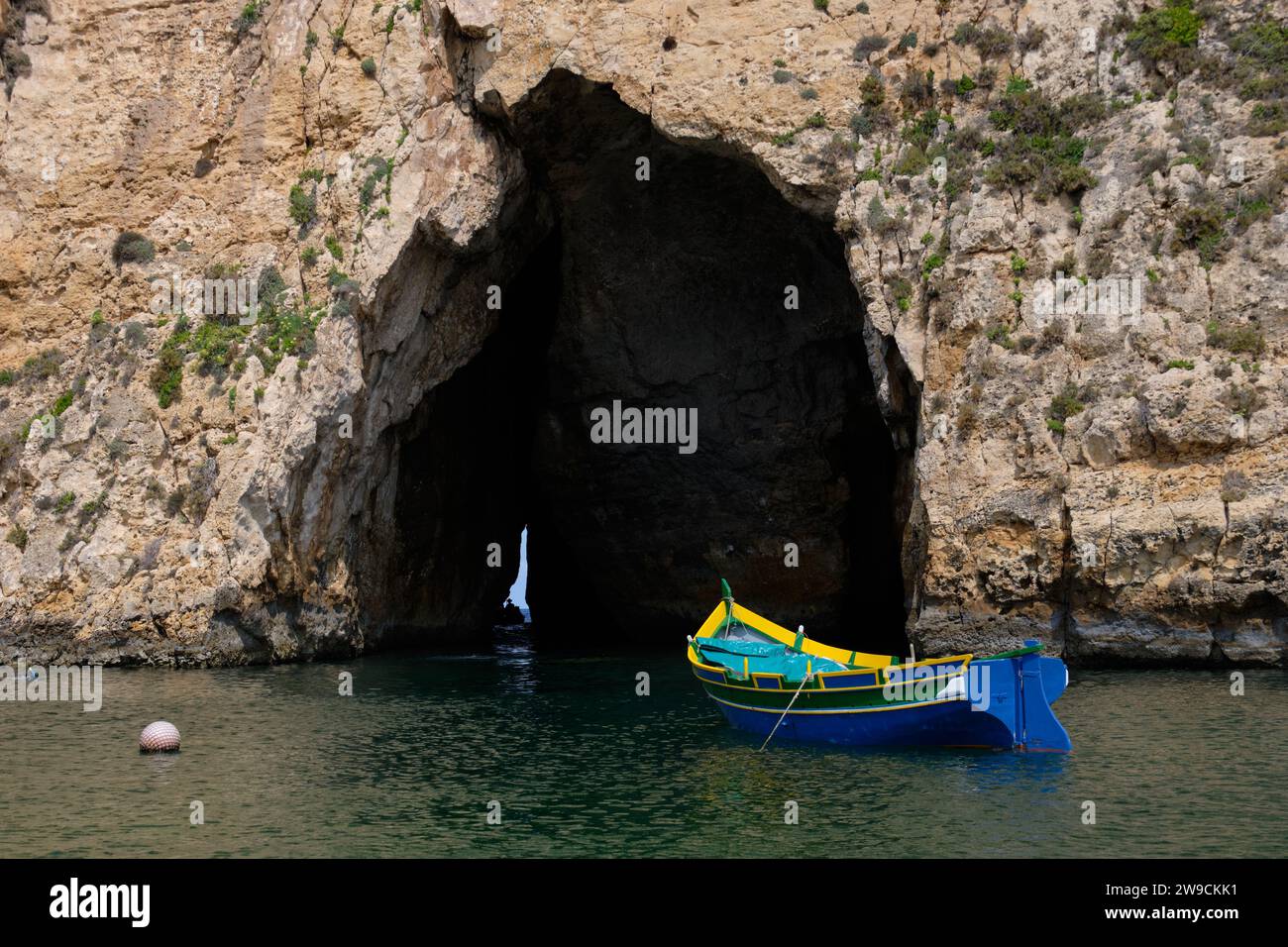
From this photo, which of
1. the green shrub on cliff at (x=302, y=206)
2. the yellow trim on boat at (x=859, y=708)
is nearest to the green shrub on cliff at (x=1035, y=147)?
the yellow trim on boat at (x=859, y=708)

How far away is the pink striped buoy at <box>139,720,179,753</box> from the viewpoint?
20.2 metres

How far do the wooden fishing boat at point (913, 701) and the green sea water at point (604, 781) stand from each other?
0.40 m

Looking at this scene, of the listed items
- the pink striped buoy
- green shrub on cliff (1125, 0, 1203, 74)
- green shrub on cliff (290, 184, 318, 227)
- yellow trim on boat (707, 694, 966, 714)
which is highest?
green shrub on cliff (1125, 0, 1203, 74)

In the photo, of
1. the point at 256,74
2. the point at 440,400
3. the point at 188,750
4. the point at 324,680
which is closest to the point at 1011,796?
the point at 188,750

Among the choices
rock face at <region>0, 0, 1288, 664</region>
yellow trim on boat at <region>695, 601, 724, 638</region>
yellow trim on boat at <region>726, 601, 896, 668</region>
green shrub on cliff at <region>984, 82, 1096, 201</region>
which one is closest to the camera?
yellow trim on boat at <region>726, 601, 896, 668</region>

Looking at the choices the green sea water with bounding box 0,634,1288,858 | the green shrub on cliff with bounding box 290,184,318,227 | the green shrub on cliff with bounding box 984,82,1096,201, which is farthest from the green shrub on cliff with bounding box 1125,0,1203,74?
the green shrub on cliff with bounding box 290,184,318,227

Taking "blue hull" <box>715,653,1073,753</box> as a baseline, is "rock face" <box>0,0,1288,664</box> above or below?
above

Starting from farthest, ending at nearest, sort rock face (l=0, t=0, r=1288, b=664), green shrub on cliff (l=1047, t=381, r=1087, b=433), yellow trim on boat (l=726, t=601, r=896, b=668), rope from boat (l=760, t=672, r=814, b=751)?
green shrub on cliff (l=1047, t=381, r=1087, b=433) → rock face (l=0, t=0, r=1288, b=664) → yellow trim on boat (l=726, t=601, r=896, b=668) → rope from boat (l=760, t=672, r=814, b=751)

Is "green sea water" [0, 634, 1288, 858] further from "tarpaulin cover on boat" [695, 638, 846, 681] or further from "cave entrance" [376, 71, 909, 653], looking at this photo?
"cave entrance" [376, 71, 909, 653]

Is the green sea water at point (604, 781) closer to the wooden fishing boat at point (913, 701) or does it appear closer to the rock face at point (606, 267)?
the wooden fishing boat at point (913, 701)

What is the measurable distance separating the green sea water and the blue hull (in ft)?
1.15

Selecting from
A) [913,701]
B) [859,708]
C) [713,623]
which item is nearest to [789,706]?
[859,708]

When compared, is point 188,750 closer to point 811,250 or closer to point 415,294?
point 415,294
